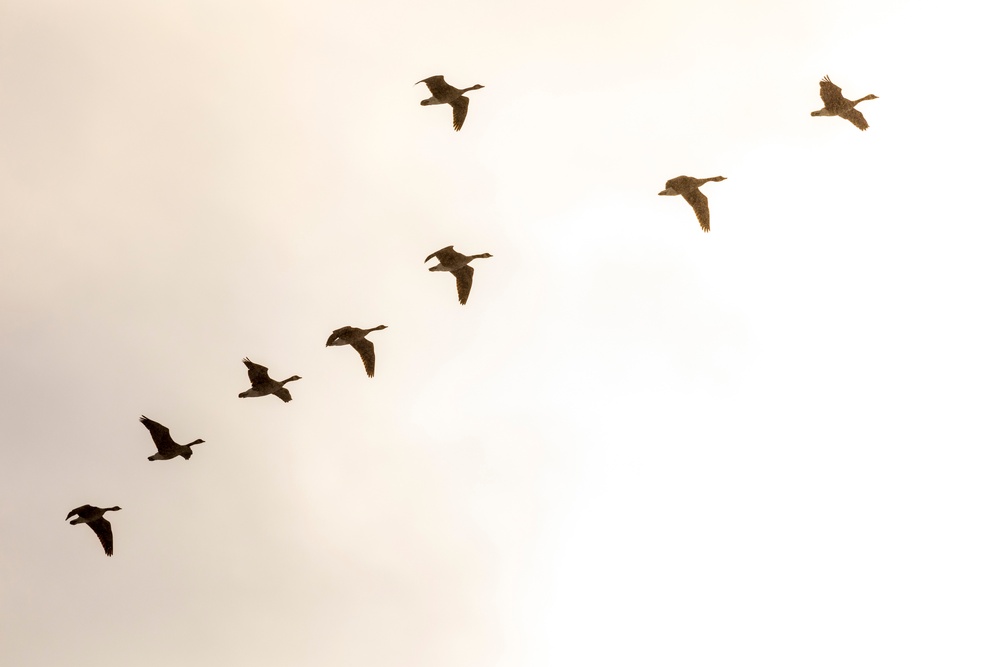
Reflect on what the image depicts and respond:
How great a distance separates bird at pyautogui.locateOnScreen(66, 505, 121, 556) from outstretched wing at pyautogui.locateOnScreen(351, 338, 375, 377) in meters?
9.44

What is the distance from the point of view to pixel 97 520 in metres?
33.3

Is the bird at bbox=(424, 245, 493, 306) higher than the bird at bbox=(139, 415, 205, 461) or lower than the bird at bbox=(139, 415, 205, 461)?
higher

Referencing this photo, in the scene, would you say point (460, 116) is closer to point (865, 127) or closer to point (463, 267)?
point (463, 267)

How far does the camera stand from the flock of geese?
100.0 feet

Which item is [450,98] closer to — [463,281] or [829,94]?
[463,281]

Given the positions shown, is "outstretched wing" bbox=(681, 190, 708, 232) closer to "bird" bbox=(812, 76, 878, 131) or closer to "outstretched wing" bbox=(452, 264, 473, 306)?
"bird" bbox=(812, 76, 878, 131)

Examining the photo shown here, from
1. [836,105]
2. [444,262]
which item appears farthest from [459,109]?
[836,105]

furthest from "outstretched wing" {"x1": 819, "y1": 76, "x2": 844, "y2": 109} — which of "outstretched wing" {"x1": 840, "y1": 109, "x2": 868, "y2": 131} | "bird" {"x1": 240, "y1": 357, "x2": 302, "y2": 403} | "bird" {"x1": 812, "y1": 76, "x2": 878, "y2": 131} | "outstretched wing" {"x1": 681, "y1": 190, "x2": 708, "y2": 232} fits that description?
Answer: "bird" {"x1": 240, "y1": 357, "x2": 302, "y2": 403}

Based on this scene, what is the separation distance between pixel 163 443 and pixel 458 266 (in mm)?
10950

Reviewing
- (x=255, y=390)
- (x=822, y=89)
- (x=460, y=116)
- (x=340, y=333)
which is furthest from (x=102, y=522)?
(x=822, y=89)

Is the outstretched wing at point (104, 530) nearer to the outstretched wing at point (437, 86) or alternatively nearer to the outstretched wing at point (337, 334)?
the outstretched wing at point (337, 334)

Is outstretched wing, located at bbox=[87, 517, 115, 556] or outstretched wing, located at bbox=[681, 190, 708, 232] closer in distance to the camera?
outstretched wing, located at bbox=[681, 190, 708, 232]

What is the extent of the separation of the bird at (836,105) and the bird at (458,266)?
1147 centimetres

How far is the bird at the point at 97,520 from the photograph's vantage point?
32719 mm
